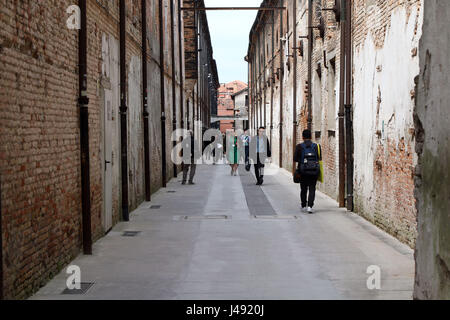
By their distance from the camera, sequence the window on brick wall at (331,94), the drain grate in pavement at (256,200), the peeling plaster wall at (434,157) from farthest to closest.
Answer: the window on brick wall at (331,94) → the drain grate in pavement at (256,200) → the peeling plaster wall at (434,157)

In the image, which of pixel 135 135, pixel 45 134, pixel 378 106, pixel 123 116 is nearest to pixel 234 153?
pixel 135 135

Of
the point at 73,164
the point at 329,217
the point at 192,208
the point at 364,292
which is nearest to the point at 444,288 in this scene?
the point at 364,292

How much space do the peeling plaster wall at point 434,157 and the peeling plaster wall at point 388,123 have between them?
3.05 metres

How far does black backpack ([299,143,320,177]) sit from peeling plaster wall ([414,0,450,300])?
654cm

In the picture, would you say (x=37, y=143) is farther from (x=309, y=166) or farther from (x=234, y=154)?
(x=234, y=154)

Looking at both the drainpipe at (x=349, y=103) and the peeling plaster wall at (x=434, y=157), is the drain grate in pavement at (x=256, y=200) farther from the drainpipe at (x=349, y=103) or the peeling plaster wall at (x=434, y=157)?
the peeling plaster wall at (x=434, y=157)

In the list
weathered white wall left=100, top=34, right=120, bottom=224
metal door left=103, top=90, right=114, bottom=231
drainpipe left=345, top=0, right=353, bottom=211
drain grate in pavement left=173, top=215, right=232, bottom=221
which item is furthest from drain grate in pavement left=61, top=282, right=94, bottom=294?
drainpipe left=345, top=0, right=353, bottom=211

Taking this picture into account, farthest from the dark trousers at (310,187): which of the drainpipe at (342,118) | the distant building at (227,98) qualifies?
the distant building at (227,98)

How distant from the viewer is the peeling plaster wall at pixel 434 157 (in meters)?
4.55

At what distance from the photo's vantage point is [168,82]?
2127cm

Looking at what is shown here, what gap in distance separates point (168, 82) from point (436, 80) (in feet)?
55.7

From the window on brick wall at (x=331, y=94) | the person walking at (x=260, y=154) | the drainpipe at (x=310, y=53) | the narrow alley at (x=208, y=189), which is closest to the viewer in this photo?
the narrow alley at (x=208, y=189)

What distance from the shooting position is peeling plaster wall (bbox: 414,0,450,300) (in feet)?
14.9
